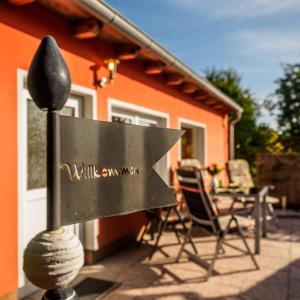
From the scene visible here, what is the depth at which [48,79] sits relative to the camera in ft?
2.58

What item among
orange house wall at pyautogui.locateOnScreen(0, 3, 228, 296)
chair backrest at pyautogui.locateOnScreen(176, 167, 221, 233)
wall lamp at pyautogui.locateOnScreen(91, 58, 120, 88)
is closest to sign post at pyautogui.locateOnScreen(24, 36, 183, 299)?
orange house wall at pyautogui.locateOnScreen(0, 3, 228, 296)

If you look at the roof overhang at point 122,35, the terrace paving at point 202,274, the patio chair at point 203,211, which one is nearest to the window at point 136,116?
the roof overhang at point 122,35

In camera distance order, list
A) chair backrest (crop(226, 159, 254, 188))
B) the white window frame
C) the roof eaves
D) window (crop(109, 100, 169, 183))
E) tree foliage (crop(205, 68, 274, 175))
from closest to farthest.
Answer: the roof eaves → window (crop(109, 100, 169, 183)) → the white window frame → chair backrest (crop(226, 159, 254, 188)) → tree foliage (crop(205, 68, 274, 175))

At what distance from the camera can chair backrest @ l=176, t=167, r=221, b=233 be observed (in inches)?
140

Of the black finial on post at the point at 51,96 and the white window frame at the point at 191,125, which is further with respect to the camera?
the white window frame at the point at 191,125

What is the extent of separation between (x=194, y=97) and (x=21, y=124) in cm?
515

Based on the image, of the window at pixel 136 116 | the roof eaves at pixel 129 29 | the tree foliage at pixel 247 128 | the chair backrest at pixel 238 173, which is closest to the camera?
the roof eaves at pixel 129 29

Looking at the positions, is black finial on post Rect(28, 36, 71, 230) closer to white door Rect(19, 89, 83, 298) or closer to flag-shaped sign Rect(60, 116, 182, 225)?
flag-shaped sign Rect(60, 116, 182, 225)

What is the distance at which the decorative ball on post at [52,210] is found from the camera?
761 mm

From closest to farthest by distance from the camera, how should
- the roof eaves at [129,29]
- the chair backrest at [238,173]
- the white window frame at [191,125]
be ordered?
the roof eaves at [129,29] < the white window frame at [191,125] < the chair backrest at [238,173]

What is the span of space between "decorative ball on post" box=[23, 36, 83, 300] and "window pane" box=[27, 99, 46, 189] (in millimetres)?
2582

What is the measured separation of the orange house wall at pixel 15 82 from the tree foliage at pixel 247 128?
11.0 m

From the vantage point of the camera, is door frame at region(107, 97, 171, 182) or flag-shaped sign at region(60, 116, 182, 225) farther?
door frame at region(107, 97, 171, 182)

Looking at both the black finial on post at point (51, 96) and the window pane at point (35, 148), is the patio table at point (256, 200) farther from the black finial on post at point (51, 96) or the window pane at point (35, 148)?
the black finial on post at point (51, 96)
